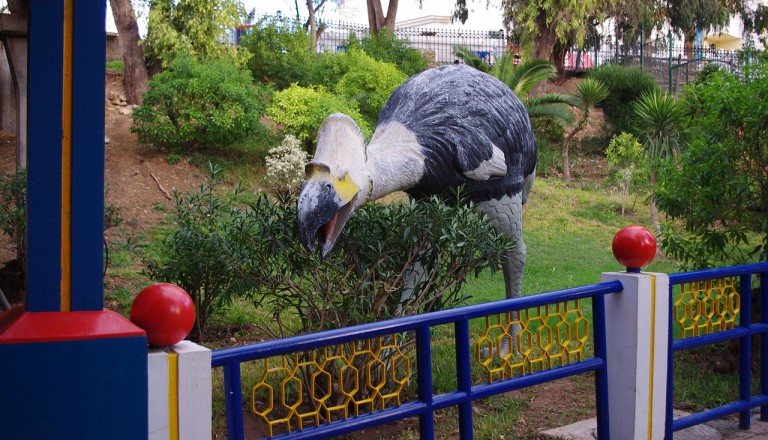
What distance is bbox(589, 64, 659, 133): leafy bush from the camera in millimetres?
19469

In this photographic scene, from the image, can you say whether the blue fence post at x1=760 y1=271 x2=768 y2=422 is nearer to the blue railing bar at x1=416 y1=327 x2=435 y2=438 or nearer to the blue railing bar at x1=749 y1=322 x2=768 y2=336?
the blue railing bar at x1=749 y1=322 x2=768 y2=336

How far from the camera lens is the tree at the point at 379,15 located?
20.3 metres

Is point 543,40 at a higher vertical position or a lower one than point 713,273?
higher

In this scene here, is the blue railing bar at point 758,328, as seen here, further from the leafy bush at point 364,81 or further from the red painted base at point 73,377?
the leafy bush at point 364,81

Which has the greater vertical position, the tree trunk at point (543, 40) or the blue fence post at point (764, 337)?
the tree trunk at point (543, 40)

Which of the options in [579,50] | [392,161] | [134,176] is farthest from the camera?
[579,50]

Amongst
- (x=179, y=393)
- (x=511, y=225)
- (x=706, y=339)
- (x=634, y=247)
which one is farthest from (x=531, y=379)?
(x=511, y=225)

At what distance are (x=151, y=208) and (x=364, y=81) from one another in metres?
4.69

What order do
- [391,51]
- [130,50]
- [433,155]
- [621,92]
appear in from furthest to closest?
[621,92], [391,51], [130,50], [433,155]

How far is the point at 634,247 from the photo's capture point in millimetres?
3445

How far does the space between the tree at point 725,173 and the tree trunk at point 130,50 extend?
1141 centimetres

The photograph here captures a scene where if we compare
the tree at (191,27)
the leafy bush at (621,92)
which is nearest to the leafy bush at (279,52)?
the tree at (191,27)

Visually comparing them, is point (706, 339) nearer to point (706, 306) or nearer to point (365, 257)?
point (706, 306)

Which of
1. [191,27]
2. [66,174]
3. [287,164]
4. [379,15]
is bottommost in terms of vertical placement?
[287,164]
